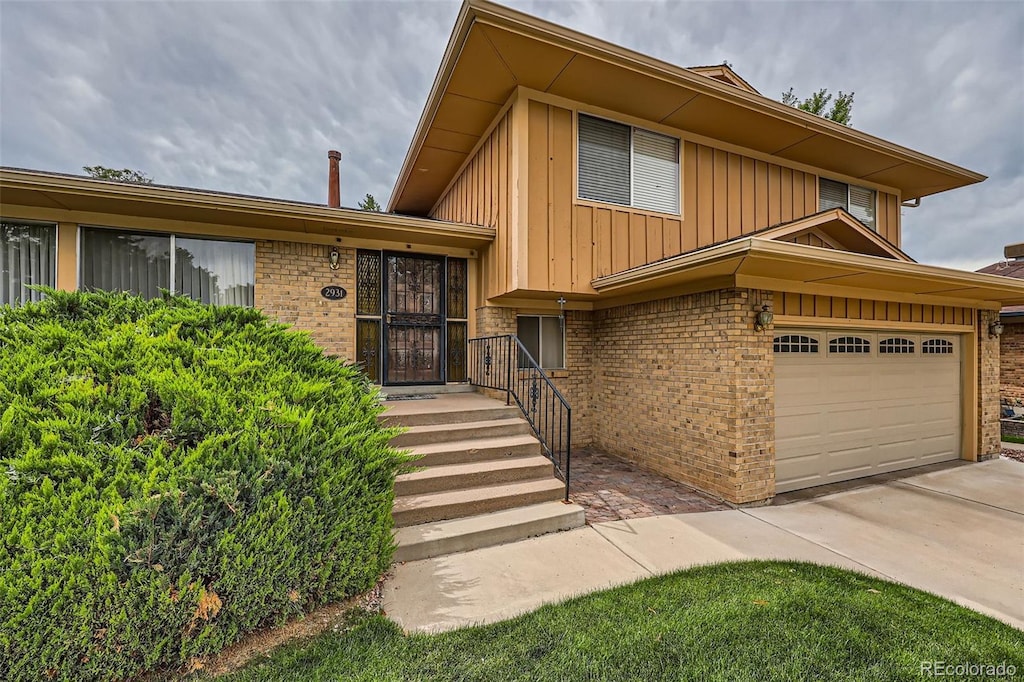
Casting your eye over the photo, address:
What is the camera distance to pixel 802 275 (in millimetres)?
5133

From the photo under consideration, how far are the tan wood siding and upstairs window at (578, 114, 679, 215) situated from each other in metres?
2.24

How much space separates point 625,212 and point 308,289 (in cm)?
495

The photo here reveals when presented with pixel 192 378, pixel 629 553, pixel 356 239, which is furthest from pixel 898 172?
pixel 192 378

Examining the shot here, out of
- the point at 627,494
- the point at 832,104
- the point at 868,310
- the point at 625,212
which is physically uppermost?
the point at 832,104

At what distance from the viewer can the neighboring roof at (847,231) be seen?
5.51 metres

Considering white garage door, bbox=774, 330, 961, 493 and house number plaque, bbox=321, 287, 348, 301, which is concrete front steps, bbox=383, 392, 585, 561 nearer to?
house number plaque, bbox=321, 287, 348, 301

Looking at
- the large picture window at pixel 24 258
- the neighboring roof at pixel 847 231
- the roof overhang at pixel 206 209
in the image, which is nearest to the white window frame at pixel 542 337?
the roof overhang at pixel 206 209

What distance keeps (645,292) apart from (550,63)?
338 centimetres

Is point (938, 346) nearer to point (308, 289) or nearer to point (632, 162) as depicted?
point (632, 162)

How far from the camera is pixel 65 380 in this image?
Result: 8.64 ft

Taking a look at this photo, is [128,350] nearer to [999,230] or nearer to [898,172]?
[898,172]

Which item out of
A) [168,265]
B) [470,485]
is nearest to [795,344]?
[470,485]

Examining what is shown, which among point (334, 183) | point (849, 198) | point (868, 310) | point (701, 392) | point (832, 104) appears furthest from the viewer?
point (832, 104)

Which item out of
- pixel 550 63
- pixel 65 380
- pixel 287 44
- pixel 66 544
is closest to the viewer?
pixel 66 544
